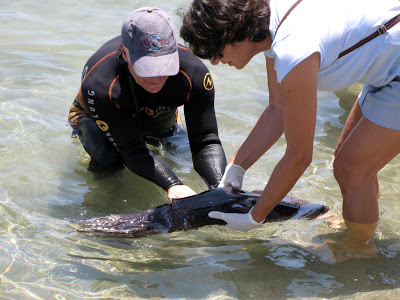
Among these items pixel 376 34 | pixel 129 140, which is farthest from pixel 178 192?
pixel 376 34

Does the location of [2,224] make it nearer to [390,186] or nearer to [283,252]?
[283,252]

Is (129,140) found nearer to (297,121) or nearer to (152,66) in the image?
(152,66)

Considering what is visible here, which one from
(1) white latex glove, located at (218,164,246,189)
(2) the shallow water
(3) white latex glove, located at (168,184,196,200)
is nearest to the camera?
(2) the shallow water

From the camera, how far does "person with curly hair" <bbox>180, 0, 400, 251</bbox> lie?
7.38ft

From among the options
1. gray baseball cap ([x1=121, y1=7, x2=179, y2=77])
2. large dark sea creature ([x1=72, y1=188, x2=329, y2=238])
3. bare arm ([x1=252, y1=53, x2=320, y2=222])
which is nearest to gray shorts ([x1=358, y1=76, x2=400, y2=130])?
bare arm ([x1=252, y1=53, x2=320, y2=222])

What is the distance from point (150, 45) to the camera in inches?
121

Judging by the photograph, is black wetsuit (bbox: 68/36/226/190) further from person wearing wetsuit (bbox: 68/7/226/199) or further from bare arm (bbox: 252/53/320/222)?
bare arm (bbox: 252/53/320/222)

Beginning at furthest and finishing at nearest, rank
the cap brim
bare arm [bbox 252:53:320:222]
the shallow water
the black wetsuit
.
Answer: the black wetsuit → the cap brim → the shallow water → bare arm [bbox 252:53:320:222]

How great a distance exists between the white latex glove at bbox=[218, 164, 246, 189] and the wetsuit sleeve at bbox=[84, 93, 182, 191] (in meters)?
0.41

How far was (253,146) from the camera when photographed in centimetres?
323

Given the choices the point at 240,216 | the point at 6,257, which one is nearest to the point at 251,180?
the point at 240,216

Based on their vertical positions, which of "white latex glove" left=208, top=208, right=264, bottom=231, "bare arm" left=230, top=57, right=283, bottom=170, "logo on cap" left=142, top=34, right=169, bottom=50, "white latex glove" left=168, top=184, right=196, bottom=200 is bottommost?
"white latex glove" left=168, top=184, right=196, bottom=200

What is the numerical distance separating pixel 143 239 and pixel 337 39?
1.76 metres

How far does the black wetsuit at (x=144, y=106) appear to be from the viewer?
3502 millimetres
